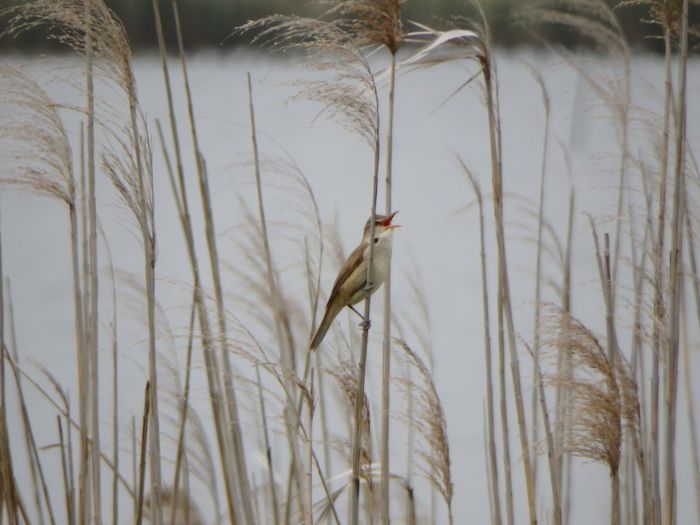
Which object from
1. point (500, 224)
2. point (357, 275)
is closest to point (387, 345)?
point (500, 224)

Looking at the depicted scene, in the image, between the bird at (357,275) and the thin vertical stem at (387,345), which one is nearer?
the thin vertical stem at (387,345)

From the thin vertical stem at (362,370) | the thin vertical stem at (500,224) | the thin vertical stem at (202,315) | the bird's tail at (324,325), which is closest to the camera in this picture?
the thin vertical stem at (362,370)

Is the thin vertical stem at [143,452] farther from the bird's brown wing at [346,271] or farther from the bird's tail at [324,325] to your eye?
the bird's brown wing at [346,271]

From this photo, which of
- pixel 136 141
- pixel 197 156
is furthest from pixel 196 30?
pixel 136 141

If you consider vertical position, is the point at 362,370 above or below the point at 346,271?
below

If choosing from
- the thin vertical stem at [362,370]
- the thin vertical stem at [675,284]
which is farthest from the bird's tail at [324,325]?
the thin vertical stem at [675,284]

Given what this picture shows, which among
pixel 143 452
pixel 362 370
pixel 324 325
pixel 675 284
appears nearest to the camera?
pixel 362 370

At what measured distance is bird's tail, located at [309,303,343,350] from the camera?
8.57ft

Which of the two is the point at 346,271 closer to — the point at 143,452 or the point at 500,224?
the point at 500,224

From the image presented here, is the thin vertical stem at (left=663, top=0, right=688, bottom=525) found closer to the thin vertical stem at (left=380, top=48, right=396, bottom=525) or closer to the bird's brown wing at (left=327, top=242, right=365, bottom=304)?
the thin vertical stem at (left=380, top=48, right=396, bottom=525)

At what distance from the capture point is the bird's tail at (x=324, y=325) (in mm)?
2611

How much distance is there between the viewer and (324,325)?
2730 mm

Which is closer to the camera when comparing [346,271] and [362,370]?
[362,370]

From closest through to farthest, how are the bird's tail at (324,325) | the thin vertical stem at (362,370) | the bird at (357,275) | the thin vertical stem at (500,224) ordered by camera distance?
1. the thin vertical stem at (362,370)
2. the thin vertical stem at (500,224)
3. the bird's tail at (324,325)
4. the bird at (357,275)
